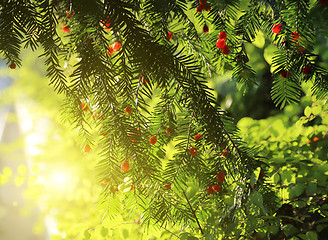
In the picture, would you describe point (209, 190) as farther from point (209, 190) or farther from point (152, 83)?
point (152, 83)

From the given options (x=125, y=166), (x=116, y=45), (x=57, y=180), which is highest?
(x=57, y=180)

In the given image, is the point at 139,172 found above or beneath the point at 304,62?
beneath

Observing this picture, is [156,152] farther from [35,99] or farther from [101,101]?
[35,99]

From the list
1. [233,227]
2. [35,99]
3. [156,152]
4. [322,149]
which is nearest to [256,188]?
[233,227]

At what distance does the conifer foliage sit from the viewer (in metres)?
0.58

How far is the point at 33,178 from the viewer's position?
1723 mm

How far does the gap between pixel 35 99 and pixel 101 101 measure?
12.4ft

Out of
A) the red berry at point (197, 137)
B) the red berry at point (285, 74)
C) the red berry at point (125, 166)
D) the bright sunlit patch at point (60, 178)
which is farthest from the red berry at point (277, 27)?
the bright sunlit patch at point (60, 178)

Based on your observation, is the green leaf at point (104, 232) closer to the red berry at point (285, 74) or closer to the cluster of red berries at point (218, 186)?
the cluster of red berries at point (218, 186)

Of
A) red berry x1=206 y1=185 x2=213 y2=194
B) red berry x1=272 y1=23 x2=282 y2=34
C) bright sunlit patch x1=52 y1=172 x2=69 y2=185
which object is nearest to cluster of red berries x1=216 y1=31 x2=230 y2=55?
red berry x1=272 y1=23 x2=282 y2=34

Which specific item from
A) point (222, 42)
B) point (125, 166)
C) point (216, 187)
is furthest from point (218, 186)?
point (222, 42)

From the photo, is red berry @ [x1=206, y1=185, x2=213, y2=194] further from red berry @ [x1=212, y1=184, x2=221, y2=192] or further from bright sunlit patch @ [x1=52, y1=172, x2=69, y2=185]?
bright sunlit patch @ [x1=52, y1=172, x2=69, y2=185]

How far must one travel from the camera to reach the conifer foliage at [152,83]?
58 centimetres

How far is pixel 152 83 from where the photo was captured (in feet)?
2.01
